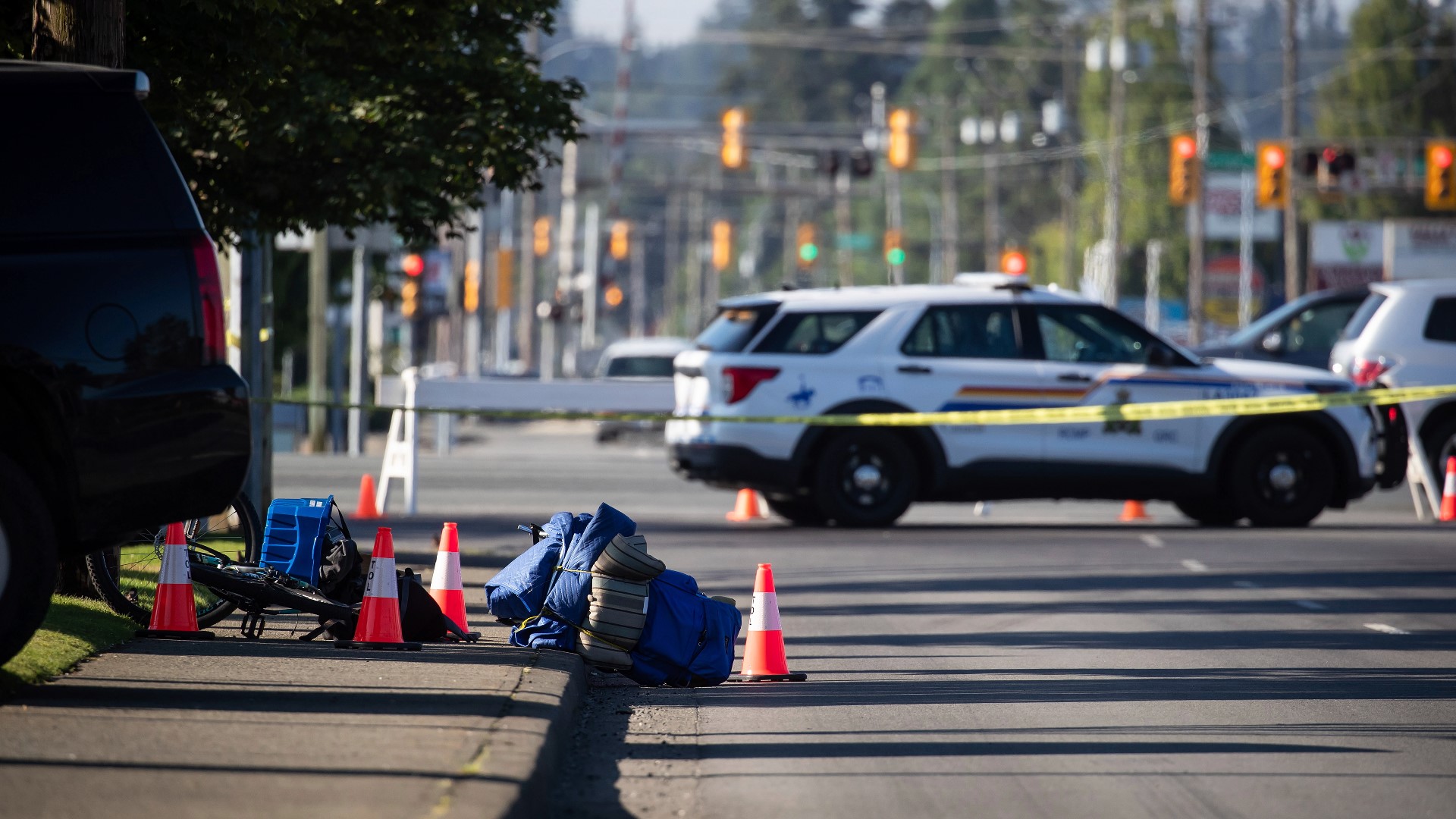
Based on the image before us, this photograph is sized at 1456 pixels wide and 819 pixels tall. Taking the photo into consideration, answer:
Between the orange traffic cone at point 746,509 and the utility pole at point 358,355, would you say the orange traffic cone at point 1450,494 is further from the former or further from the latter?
the utility pole at point 358,355

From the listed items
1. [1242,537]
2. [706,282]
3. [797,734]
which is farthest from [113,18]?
[706,282]

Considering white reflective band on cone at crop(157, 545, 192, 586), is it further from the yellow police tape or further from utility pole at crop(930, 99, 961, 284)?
utility pole at crop(930, 99, 961, 284)

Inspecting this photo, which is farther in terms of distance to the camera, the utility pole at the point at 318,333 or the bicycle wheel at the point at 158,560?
the utility pole at the point at 318,333

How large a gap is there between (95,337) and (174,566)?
7.28 feet

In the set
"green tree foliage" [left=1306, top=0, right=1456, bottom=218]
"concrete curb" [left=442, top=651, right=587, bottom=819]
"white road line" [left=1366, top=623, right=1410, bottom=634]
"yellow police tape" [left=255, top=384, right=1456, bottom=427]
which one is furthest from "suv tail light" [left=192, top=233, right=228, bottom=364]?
"green tree foliage" [left=1306, top=0, right=1456, bottom=218]

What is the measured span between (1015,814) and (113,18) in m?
5.43

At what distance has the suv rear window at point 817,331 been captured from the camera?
51.8 ft

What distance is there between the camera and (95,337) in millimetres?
6523

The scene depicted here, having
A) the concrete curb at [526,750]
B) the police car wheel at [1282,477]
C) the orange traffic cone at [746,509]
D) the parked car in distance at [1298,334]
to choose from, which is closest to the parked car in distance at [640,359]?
the parked car in distance at [1298,334]

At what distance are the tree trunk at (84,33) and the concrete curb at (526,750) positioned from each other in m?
3.31

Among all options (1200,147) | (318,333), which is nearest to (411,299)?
(318,333)

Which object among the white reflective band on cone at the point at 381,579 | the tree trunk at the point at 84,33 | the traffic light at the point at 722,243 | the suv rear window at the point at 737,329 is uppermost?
the traffic light at the point at 722,243

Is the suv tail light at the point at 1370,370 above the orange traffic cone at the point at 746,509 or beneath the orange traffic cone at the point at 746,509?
above

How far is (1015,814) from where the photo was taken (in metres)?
6.00
